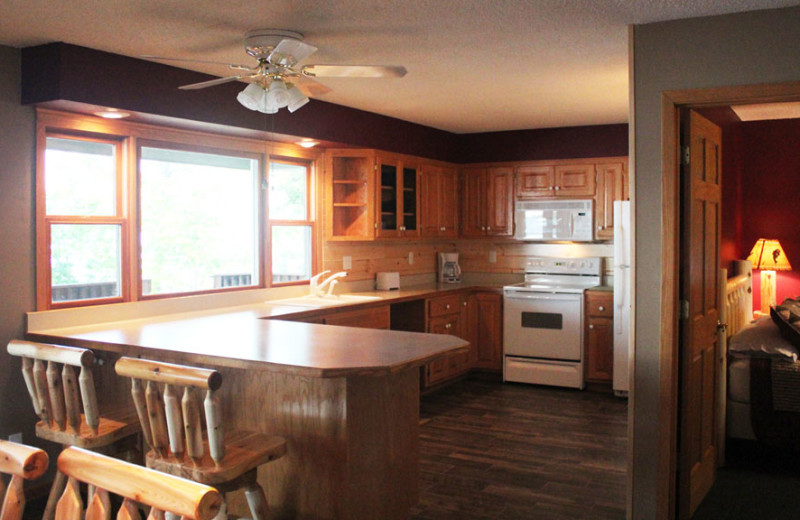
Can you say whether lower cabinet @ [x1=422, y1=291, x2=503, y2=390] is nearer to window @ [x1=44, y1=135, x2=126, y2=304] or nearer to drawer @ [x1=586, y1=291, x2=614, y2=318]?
drawer @ [x1=586, y1=291, x2=614, y2=318]

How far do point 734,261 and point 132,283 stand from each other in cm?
462

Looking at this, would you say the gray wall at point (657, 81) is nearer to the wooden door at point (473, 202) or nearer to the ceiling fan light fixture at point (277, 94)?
the ceiling fan light fixture at point (277, 94)

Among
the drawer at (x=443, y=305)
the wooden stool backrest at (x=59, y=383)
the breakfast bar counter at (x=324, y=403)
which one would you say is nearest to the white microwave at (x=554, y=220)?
the drawer at (x=443, y=305)

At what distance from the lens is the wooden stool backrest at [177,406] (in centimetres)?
236

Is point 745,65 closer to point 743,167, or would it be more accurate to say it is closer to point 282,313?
point 282,313

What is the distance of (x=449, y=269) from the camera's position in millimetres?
7148

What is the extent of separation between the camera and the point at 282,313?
14.5 feet

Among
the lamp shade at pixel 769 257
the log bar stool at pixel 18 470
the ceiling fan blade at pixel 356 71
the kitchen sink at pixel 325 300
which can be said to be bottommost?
the log bar stool at pixel 18 470

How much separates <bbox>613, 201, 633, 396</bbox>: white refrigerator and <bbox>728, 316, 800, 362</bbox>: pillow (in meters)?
1.24

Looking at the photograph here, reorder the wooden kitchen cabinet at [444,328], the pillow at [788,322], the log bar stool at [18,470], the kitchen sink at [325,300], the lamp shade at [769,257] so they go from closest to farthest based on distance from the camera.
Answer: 1. the log bar stool at [18,470]
2. the pillow at [788,322]
3. the kitchen sink at [325,300]
4. the wooden kitchen cabinet at [444,328]
5. the lamp shade at [769,257]

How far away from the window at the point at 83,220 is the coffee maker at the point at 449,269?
3654 millimetres

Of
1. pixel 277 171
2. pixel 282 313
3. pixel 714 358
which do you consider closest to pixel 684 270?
pixel 714 358

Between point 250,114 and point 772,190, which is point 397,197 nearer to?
point 250,114

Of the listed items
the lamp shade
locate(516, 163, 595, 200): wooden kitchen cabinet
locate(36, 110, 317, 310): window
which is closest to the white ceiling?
locate(36, 110, 317, 310): window
